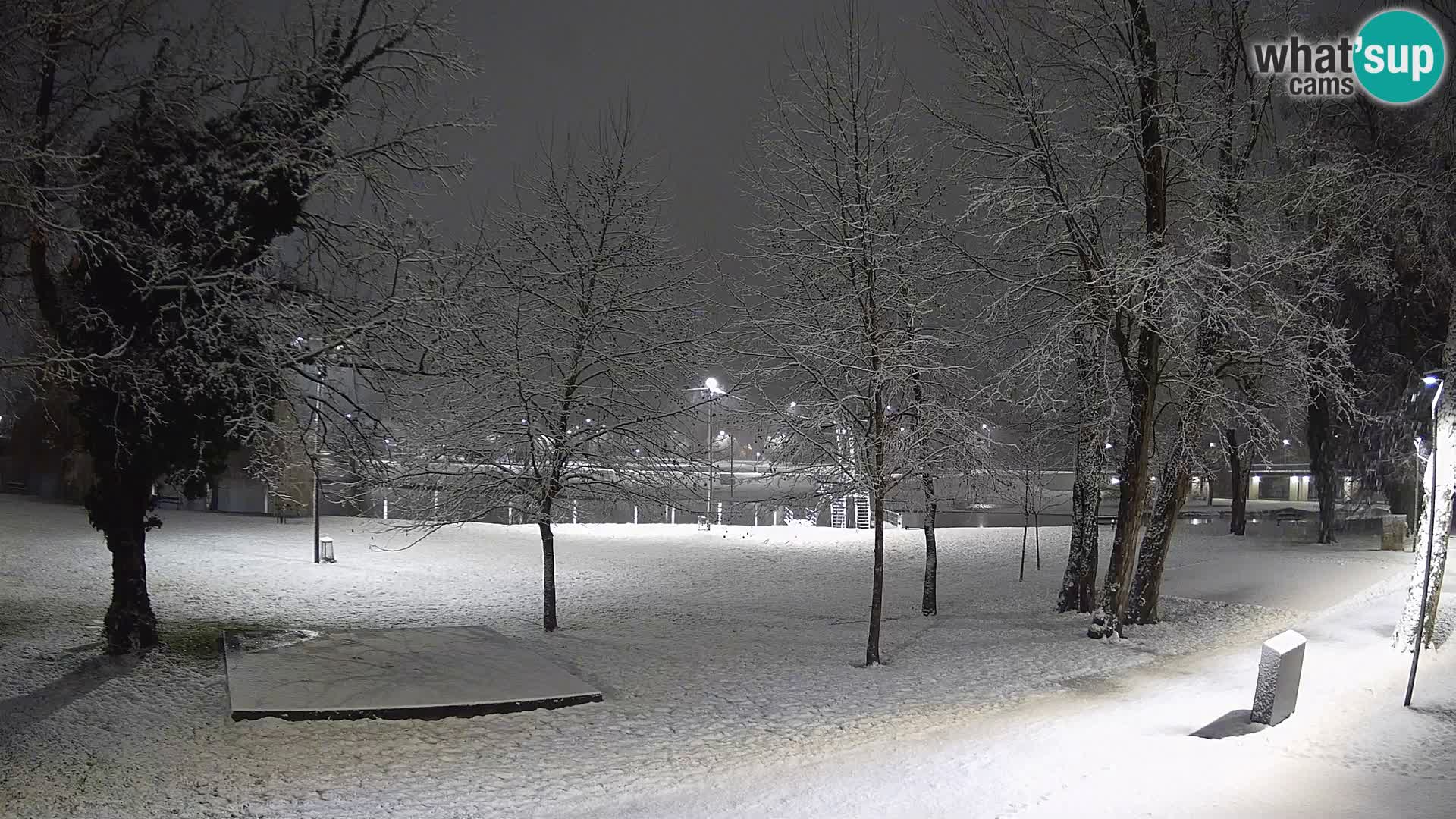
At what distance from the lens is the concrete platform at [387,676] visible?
9727 mm

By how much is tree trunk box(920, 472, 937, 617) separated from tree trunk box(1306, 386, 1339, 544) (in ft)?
47.3

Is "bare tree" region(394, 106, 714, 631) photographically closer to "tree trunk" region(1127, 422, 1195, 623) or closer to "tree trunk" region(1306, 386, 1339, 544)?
"tree trunk" region(1127, 422, 1195, 623)

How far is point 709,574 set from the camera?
77.9ft

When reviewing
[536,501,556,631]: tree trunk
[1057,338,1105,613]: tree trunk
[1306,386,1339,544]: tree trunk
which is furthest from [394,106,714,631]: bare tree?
[1306,386,1339,544]: tree trunk

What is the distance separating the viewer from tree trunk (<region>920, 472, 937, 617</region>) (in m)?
16.3

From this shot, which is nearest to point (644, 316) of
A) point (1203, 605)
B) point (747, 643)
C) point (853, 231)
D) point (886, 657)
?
point (853, 231)

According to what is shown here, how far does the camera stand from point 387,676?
10914mm

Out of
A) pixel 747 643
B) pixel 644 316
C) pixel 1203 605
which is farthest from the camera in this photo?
pixel 1203 605

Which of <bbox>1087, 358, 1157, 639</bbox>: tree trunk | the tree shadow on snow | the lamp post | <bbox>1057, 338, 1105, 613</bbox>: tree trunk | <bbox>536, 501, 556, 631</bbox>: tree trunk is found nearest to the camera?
the tree shadow on snow

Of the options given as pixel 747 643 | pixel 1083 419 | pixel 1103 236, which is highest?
pixel 1103 236

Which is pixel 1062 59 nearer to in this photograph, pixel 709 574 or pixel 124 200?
pixel 124 200

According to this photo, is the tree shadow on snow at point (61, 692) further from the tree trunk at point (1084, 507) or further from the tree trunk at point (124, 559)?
Answer: the tree trunk at point (1084, 507)

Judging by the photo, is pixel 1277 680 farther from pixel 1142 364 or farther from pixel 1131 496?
pixel 1142 364

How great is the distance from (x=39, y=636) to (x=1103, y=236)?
52.0 ft
